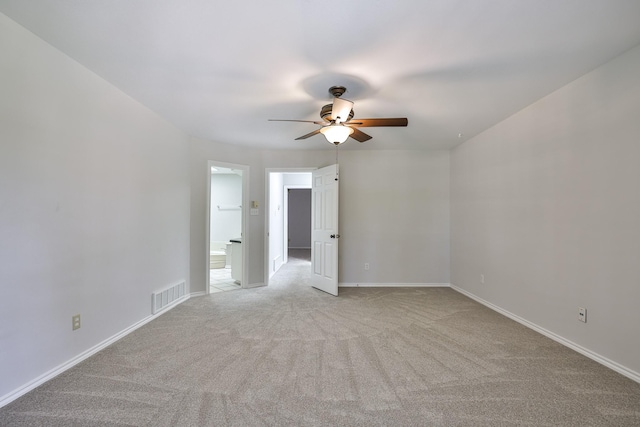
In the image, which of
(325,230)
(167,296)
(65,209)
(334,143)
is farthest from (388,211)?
(65,209)

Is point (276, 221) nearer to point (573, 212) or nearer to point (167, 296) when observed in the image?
point (167, 296)

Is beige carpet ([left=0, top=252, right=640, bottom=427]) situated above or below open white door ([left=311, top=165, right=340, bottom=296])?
below

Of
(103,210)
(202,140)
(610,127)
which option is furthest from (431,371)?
(202,140)

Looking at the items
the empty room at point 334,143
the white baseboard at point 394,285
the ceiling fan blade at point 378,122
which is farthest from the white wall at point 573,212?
the ceiling fan blade at point 378,122

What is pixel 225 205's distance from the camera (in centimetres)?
752

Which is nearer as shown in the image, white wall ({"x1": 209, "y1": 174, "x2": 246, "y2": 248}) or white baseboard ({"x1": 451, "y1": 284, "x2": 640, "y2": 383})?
white baseboard ({"x1": 451, "y1": 284, "x2": 640, "y2": 383})

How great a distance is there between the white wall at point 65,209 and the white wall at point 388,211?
7.25ft

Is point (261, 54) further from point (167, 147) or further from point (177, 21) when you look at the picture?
point (167, 147)

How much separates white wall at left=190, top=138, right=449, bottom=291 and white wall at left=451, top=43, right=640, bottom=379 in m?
1.09

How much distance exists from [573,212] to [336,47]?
2629 millimetres

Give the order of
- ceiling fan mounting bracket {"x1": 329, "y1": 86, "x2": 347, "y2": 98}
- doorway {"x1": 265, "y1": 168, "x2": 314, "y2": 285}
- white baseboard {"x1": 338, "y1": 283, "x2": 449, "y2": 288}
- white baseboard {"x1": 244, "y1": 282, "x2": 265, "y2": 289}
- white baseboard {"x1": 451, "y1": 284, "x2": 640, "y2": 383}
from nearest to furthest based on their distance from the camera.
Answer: white baseboard {"x1": 451, "y1": 284, "x2": 640, "y2": 383} → ceiling fan mounting bracket {"x1": 329, "y1": 86, "x2": 347, "y2": 98} → white baseboard {"x1": 244, "y1": 282, "x2": 265, "y2": 289} → white baseboard {"x1": 338, "y1": 283, "x2": 449, "y2": 288} → doorway {"x1": 265, "y1": 168, "x2": 314, "y2": 285}

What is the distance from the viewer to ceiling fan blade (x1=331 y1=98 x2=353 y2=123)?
237 cm

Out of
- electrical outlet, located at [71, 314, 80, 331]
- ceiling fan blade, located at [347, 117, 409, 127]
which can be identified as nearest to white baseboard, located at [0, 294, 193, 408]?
electrical outlet, located at [71, 314, 80, 331]

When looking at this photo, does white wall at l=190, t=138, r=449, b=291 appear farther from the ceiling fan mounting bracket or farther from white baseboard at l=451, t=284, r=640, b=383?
the ceiling fan mounting bracket
